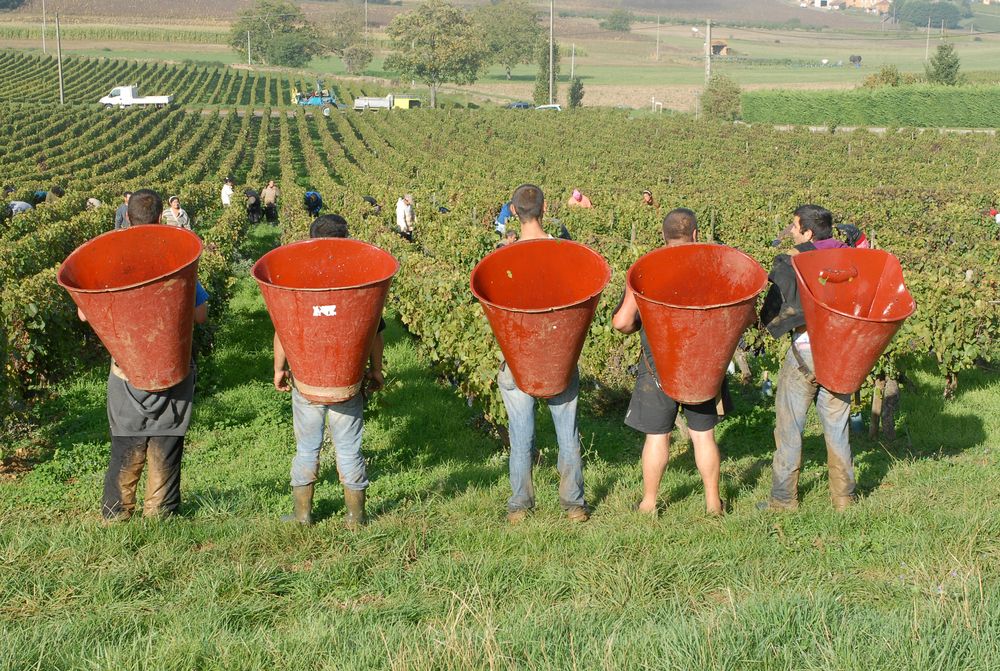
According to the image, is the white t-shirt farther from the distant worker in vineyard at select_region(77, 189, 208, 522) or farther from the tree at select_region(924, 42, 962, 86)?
the tree at select_region(924, 42, 962, 86)

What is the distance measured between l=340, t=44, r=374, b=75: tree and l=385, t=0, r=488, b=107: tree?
17.9m

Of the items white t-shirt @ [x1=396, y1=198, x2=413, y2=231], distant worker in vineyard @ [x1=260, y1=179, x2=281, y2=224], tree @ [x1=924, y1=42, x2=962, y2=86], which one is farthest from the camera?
tree @ [x1=924, y1=42, x2=962, y2=86]

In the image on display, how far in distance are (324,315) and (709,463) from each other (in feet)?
6.86

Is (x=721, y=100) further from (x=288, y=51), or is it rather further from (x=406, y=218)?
(x=288, y=51)

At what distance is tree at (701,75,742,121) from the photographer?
2375 inches

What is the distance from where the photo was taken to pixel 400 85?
3693 inches

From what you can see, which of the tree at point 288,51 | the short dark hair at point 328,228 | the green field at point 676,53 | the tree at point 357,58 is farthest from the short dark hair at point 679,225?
the tree at point 288,51

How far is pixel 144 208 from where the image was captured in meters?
5.02

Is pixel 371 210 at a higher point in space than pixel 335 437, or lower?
lower

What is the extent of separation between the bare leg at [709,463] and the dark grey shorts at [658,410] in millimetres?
47

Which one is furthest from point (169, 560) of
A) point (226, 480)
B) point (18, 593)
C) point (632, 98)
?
point (632, 98)

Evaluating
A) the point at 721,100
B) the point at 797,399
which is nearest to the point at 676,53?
the point at 721,100

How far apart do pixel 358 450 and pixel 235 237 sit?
12907mm

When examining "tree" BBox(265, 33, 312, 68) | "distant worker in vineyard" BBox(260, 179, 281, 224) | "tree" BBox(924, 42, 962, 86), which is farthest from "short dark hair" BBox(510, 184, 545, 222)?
"tree" BBox(265, 33, 312, 68)
